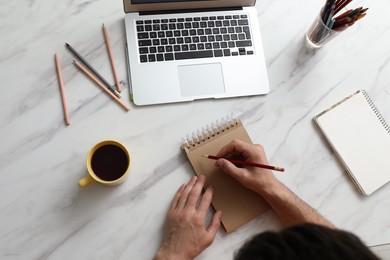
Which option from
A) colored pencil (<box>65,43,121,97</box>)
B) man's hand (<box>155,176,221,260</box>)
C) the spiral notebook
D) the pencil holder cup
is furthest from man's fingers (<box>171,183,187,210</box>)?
the pencil holder cup

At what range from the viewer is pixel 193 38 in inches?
36.7

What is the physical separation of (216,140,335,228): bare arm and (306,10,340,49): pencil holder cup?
0.32 meters

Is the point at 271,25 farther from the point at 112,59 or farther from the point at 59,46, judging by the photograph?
the point at 59,46

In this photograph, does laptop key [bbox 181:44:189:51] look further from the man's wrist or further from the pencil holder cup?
the man's wrist

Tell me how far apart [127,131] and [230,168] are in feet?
0.83

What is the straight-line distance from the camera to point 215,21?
37.4 inches

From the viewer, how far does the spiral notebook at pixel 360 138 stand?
2.93 ft

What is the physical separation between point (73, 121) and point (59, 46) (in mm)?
193

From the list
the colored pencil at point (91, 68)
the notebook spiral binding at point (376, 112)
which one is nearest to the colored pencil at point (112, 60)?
the colored pencil at point (91, 68)

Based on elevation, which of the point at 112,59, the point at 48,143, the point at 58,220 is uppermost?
the point at 112,59

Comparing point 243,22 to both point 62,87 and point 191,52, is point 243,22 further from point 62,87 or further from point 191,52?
point 62,87

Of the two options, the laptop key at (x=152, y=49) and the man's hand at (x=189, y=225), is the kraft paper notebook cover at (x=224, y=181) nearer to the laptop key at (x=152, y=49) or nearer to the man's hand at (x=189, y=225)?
the man's hand at (x=189, y=225)

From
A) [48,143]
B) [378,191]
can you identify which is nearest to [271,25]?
[378,191]

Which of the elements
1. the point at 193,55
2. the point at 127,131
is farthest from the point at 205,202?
the point at 193,55
